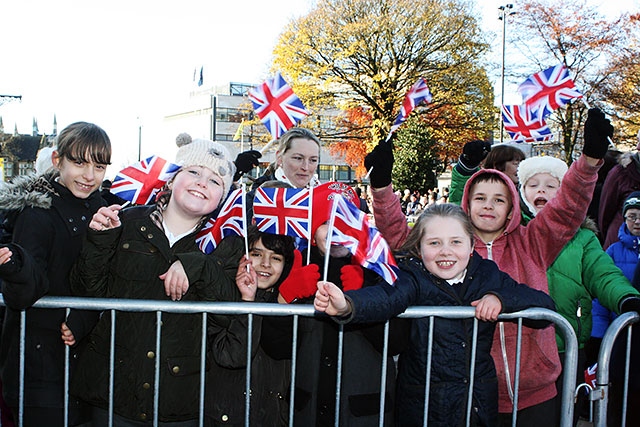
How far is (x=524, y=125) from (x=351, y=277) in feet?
11.3

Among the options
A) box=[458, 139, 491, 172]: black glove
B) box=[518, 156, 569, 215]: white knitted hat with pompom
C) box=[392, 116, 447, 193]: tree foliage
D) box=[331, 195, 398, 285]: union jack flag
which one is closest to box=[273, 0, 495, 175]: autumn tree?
box=[392, 116, 447, 193]: tree foliage

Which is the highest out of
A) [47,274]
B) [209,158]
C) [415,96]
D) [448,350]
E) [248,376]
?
[415,96]

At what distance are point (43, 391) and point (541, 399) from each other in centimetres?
257

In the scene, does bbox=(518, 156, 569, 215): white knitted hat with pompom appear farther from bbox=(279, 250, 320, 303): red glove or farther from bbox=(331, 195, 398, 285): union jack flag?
bbox=(279, 250, 320, 303): red glove

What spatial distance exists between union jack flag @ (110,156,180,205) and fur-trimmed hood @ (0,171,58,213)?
49cm

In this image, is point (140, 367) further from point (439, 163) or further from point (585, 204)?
point (439, 163)

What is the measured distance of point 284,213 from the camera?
3.28 metres

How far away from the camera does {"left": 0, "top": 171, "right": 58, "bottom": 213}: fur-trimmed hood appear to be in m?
3.14

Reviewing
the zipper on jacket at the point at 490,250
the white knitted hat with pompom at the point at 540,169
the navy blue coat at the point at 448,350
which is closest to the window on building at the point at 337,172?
the white knitted hat with pompom at the point at 540,169

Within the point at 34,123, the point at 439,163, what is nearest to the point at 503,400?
the point at 439,163

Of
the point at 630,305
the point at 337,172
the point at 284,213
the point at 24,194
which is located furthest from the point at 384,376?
the point at 337,172

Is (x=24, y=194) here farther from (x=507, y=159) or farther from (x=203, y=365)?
(x=507, y=159)

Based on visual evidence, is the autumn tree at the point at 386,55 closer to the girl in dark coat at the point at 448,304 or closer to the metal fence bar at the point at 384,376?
the girl in dark coat at the point at 448,304

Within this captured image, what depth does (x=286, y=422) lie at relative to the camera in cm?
315
